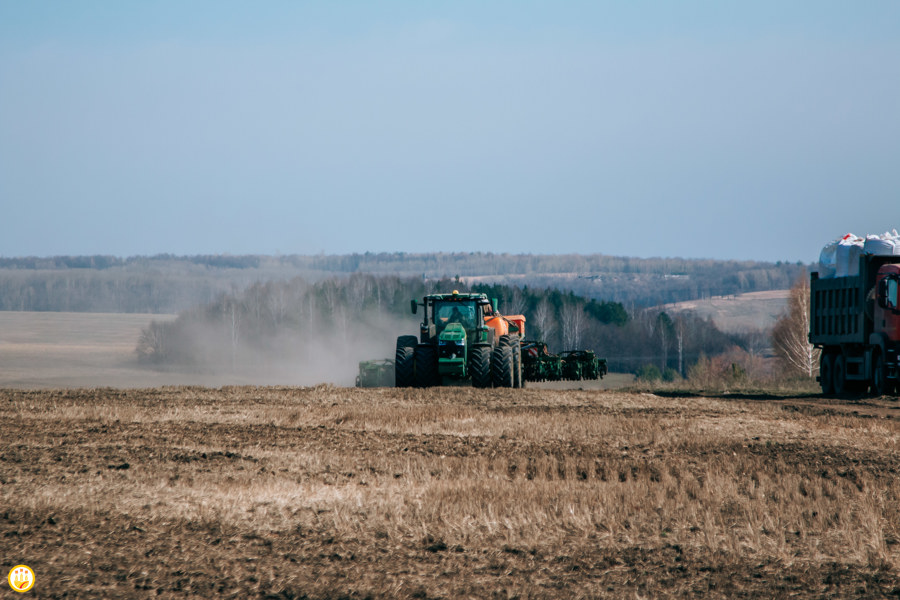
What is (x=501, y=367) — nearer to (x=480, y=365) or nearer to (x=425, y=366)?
(x=480, y=365)

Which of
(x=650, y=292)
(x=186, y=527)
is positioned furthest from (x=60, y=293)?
(x=186, y=527)

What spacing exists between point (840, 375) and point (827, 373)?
106 centimetres

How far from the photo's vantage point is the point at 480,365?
94.4 ft

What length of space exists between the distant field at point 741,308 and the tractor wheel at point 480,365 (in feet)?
376

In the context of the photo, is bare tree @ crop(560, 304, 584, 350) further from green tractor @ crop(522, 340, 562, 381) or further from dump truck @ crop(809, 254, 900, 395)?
dump truck @ crop(809, 254, 900, 395)

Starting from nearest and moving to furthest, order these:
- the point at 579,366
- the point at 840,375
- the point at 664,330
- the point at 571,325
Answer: the point at 840,375
the point at 579,366
the point at 571,325
the point at 664,330

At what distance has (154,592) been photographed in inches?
296

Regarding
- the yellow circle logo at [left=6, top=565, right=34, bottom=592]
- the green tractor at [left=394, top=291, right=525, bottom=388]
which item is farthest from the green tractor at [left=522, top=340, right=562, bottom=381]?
the yellow circle logo at [left=6, top=565, right=34, bottom=592]

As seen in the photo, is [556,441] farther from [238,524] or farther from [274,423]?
[238,524]

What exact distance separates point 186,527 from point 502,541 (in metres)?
3.26

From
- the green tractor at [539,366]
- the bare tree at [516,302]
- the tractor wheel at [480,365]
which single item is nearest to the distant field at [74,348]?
the bare tree at [516,302]

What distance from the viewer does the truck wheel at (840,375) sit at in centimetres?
2847

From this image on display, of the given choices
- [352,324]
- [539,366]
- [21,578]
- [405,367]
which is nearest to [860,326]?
[539,366]

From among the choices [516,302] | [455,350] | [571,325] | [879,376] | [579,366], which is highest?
[455,350]
